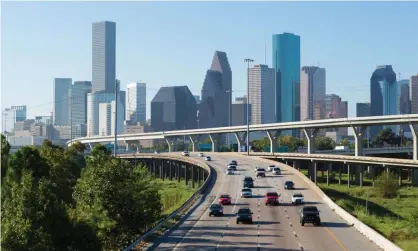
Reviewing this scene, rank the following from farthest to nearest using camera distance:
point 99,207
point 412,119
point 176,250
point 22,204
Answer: point 412,119, point 99,207, point 176,250, point 22,204

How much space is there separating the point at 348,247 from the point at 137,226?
1546 centimetres

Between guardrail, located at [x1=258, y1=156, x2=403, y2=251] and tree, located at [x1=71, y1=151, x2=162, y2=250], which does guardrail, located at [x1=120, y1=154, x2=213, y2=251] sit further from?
guardrail, located at [x1=258, y1=156, x2=403, y2=251]

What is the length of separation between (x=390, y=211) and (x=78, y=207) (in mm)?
54088

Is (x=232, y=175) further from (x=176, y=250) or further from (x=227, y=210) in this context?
(x=176, y=250)

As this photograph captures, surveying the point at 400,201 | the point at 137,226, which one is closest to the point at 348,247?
the point at 137,226

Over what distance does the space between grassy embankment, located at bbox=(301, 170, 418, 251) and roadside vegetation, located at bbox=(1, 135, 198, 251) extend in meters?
19.3

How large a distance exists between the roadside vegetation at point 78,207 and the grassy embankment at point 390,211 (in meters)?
19.3

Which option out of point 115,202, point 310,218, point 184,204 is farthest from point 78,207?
point 184,204

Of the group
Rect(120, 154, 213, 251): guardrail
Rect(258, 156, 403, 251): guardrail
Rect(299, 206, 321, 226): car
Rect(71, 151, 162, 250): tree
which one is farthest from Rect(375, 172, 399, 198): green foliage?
Rect(71, 151, 162, 250): tree

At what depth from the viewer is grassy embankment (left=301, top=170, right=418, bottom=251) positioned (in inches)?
1988

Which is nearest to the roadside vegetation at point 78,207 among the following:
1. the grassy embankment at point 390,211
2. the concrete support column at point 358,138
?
the grassy embankment at point 390,211

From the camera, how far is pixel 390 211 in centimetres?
8850

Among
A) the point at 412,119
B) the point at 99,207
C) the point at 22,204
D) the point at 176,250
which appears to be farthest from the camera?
the point at 412,119

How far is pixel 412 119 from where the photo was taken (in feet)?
429
